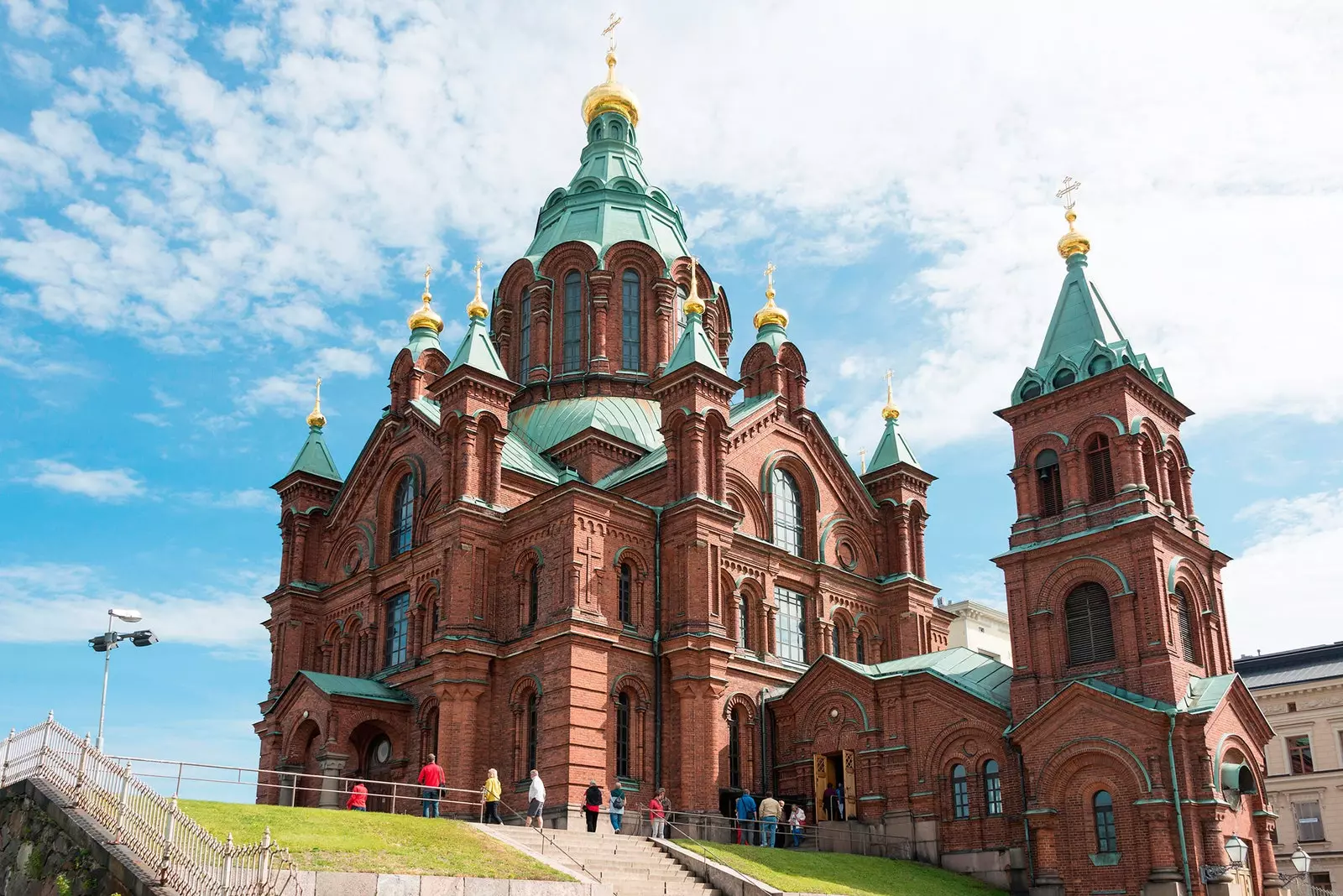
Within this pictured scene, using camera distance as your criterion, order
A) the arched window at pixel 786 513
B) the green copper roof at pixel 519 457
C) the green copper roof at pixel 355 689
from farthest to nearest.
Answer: the arched window at pixel 786 513 → the green copper roof at pixel 519 457 → the green copper roof at pixel 355 689

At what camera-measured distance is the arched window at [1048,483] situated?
102 ft

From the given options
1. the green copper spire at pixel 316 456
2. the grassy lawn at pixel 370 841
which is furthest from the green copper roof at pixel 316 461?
the grassy lawn at pixel 370 841

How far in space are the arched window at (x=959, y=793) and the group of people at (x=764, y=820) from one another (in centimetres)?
355

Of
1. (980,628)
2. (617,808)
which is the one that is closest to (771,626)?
(617,808)

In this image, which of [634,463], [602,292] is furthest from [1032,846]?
[602,292]

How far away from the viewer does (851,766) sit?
31.2m

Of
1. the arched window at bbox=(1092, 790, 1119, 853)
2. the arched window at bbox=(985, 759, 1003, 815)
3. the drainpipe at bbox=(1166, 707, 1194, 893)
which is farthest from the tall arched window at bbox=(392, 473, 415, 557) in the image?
the drainpipe at bbox=(1166, 707, 1194, 893)

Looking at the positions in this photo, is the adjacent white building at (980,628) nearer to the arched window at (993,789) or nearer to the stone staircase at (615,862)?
the arched window at (993,789)

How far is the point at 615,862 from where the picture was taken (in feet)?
77.2

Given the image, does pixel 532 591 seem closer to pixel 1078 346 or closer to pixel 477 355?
pixel 477 355

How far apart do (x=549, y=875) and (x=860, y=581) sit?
20.0 m

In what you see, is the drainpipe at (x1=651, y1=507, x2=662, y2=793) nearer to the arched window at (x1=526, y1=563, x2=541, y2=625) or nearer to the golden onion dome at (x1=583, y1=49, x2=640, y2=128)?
the arched window at (x1=526, y1=563, x2=541, y2=625)

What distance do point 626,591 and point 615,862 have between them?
364 inches

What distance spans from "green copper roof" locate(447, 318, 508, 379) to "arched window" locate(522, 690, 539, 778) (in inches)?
335
